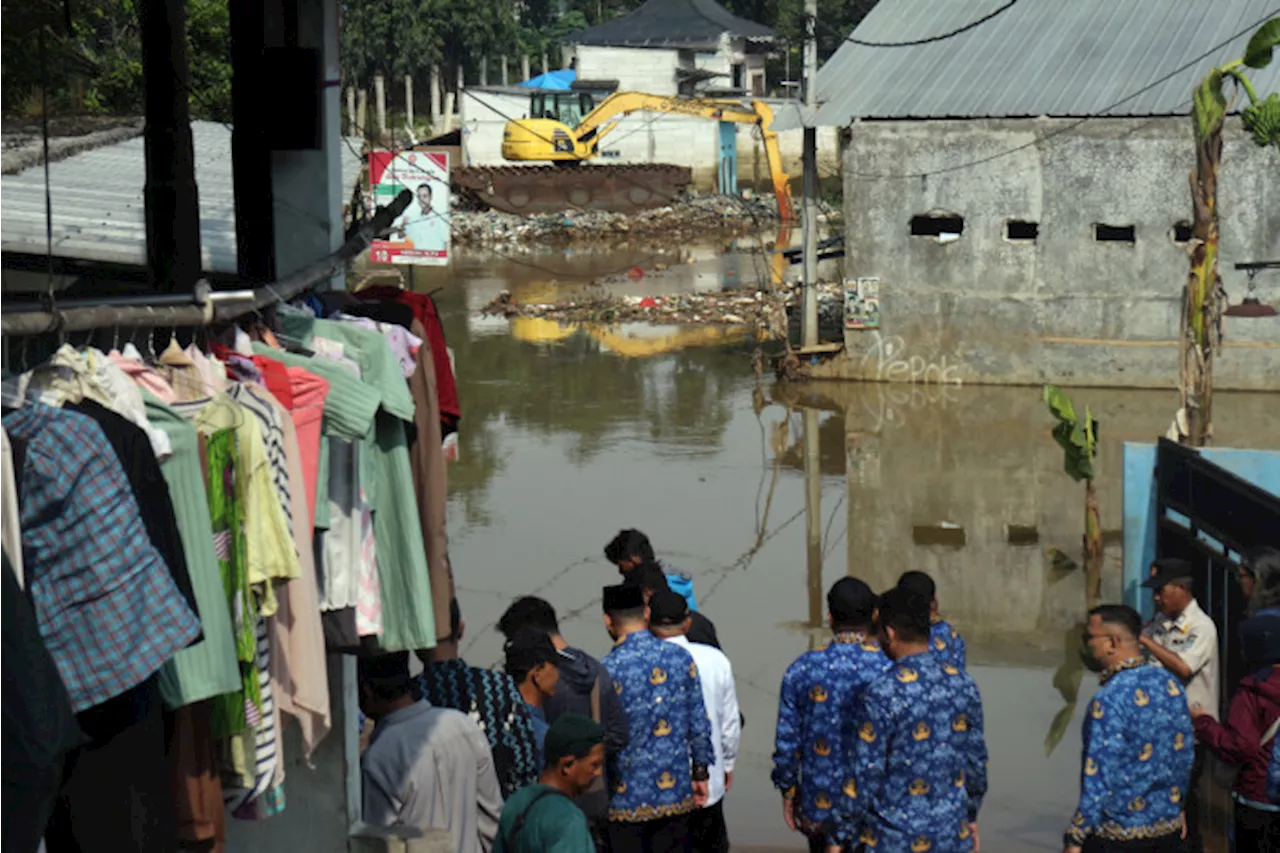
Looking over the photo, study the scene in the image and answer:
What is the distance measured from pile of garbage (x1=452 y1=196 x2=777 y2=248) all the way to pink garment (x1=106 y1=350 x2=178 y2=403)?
1439 inches

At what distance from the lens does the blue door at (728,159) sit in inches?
2078

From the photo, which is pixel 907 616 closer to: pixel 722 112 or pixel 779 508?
pixel 779 508

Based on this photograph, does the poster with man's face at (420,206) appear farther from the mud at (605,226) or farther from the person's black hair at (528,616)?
the mud at (605,226)

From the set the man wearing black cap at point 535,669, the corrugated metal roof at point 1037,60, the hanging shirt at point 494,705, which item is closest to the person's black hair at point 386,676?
the hanging shirt at point 494,705

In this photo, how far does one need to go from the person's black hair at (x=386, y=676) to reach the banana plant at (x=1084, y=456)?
790cm

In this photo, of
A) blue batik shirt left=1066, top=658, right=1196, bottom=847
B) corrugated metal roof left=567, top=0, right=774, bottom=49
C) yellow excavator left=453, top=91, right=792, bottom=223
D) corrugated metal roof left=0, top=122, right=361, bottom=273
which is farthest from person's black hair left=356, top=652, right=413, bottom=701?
corrugated metal roof left=567, top=0, right=774, bottom=49

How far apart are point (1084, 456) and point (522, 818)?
354 inches

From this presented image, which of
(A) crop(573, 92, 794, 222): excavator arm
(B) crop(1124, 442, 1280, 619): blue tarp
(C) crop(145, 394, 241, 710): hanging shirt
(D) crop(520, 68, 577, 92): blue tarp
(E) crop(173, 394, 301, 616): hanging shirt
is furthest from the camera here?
(D) crop(520, 68, 577, 92): blue tarp

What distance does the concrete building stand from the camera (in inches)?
794

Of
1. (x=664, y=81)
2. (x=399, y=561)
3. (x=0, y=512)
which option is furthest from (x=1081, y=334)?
(x=664, y=81)

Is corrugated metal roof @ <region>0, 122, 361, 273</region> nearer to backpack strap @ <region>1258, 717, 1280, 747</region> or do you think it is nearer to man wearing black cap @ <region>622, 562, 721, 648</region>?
man wearing black cap @ <region>622, 562, 721, 648</region>

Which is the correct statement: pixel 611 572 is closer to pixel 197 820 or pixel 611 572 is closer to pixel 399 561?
pixel 399 561

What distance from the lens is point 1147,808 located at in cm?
600

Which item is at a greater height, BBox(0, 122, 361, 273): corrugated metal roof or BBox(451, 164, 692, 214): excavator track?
BBox(451, 164, 692, 214): excavator track
